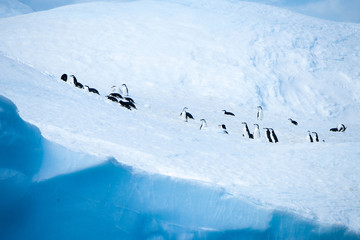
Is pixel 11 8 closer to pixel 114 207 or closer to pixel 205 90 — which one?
pixel 205 90

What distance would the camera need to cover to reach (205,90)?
15633 millimetres

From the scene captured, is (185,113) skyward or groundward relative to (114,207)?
groundward

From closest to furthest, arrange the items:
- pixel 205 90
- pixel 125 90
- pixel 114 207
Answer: pixel 114 207 → pixel 125 90 → pixel 205 90

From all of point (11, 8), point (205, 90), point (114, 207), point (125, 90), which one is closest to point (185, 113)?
point (125, 90)

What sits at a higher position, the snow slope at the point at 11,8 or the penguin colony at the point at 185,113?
the penguin colony at the point at 185,113

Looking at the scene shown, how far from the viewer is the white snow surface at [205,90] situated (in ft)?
11.8

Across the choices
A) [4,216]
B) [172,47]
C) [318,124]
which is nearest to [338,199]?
[4,216]

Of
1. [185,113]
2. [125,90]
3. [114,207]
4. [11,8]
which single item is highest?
[114,207]

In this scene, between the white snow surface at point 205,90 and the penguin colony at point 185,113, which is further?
the penguin colony at point 185,113

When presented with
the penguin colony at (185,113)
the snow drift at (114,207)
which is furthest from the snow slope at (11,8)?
the snow drift at (114,207)

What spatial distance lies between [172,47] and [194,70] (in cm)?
238

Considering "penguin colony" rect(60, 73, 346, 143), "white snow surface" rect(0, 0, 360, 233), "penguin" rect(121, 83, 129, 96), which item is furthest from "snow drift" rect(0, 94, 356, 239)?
"penguin" rect(121, 83, 129, 96)

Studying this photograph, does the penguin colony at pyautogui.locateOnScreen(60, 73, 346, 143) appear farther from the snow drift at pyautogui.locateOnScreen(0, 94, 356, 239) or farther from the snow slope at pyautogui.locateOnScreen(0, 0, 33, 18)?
the snow slope at pyautogui.locateOnScreen(0, 0, 33, 18)

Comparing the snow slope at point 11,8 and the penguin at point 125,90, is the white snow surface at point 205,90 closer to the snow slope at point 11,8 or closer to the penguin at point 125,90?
the penguin at point 125,90
